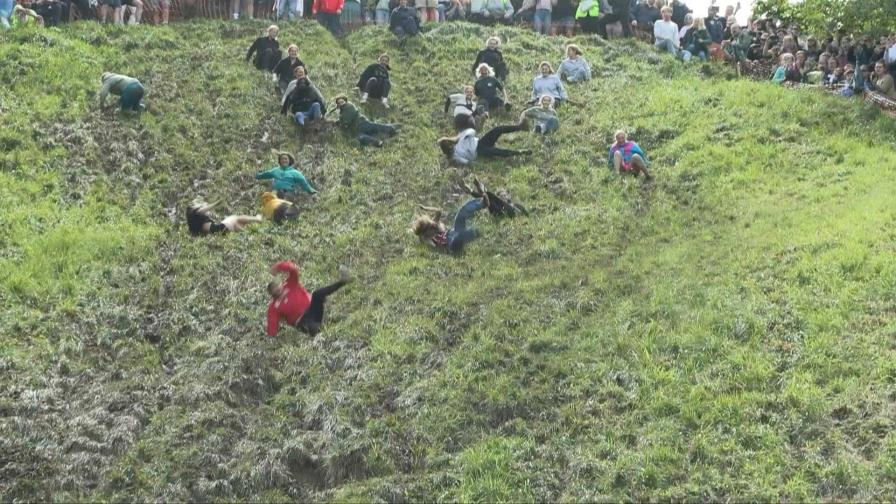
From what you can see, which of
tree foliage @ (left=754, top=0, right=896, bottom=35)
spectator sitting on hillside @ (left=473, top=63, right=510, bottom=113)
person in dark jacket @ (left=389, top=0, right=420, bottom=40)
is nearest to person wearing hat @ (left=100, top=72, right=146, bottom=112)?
spectator sitting on hillside @ (left=473, top=63, right=510, bottom=113)

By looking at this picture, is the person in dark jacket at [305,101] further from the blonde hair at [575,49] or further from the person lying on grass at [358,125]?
the blonde hair at [575,49]

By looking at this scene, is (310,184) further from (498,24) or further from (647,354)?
(498,24)

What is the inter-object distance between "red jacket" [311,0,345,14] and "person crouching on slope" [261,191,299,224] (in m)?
12.2

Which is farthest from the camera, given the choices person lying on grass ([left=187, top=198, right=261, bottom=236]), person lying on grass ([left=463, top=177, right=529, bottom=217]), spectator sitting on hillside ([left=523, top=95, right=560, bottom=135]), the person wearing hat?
spectator sitting on hillside ([left=523, top=95, right=560, bottom=135])

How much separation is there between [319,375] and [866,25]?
55.4ft

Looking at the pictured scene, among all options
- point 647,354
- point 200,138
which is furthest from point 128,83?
point 647,354

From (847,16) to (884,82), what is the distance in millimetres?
2308

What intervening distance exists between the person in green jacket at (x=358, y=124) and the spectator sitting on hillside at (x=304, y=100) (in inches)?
17.4

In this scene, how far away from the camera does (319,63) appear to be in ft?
91.7

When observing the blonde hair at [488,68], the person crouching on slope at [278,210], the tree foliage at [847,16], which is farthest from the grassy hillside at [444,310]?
the tree foliage at [847,16]

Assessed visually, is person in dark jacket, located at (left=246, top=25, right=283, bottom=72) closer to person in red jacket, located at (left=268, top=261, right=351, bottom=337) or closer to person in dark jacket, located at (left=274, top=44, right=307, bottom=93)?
person in dark jacket, located at (left=274, top=44, right=307, bottom=93)

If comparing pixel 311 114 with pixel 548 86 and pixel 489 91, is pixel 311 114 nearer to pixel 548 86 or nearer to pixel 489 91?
pixel 489 91

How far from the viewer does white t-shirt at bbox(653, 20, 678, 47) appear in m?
30.9

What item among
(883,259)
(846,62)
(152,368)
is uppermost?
(846,62)
